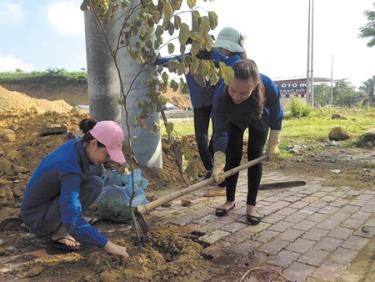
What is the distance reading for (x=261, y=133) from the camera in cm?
387

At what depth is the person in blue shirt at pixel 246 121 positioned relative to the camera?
130 inches

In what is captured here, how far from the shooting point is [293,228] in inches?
148

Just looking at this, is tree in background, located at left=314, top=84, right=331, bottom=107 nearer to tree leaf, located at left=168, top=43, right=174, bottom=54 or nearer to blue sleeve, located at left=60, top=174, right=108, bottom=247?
tree leaf, located at left=168, top=43, right=174, bottom=54

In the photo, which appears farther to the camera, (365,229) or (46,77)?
(46,77)

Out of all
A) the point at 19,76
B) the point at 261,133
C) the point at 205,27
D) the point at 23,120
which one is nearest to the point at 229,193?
the point at 261,133

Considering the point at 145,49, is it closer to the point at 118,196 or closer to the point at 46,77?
the point at 118,196

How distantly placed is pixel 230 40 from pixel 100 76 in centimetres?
165

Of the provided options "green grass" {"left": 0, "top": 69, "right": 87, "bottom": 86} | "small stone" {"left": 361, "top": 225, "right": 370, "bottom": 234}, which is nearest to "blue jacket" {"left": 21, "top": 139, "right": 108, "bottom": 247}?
"small stone" {"left": 361, "top": 225, "right": 370, "bottom": 234}

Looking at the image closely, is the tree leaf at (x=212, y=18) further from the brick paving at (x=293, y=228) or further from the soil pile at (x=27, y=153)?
the soil pile at (x=27, y=153)

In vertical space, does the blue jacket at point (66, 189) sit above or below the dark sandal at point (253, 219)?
above

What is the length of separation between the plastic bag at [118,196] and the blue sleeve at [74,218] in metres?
1.07

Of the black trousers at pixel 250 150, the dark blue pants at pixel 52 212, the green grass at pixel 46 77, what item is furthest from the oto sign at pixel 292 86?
the dark blue pants at pixel 52 212

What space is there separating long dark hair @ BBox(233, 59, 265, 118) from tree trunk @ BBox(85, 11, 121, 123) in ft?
6.73

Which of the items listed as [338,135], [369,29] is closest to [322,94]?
[369,29]
